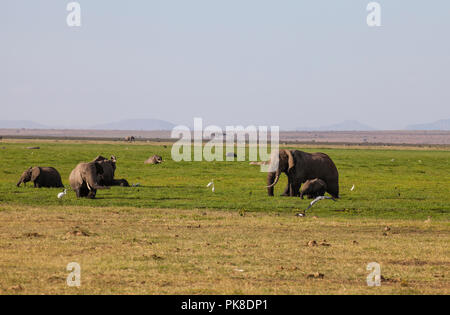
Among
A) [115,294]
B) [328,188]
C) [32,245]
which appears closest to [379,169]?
[328,188]

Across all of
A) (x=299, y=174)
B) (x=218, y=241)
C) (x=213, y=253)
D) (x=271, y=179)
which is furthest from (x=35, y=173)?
(x=213, y=253)

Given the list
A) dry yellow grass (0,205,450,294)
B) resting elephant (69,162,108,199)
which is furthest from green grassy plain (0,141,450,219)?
dry yellow grass (0,205,450,294)

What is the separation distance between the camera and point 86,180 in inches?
1213

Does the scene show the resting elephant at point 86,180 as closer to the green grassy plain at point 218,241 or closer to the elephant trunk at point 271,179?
the green grassy plain at point 218,241

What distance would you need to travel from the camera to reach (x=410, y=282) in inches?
559

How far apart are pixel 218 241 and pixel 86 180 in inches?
521

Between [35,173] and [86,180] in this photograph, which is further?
[35,173]

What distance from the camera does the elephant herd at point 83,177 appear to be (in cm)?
3081

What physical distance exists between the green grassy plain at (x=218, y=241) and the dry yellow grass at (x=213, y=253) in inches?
1.2

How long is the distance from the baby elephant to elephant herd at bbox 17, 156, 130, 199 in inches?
371

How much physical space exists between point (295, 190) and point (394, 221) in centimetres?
937

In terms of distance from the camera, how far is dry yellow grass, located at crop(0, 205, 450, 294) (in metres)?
13.5

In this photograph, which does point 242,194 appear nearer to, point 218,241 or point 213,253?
point 218,241

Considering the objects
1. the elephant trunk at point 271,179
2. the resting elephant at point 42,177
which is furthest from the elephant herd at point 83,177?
the elephant trunk at point 271,179
